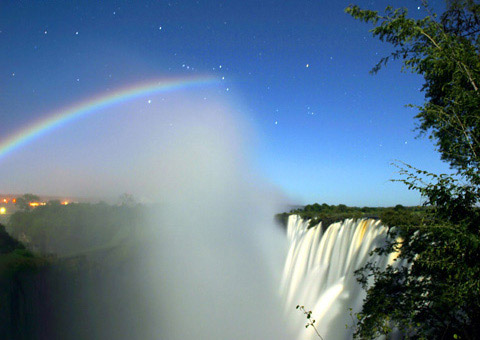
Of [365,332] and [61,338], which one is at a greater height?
[61,338]

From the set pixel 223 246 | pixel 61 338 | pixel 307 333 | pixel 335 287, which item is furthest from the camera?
pixel 223 246

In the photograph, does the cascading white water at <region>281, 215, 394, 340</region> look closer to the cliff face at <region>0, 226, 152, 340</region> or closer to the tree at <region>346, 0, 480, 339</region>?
the tree at <region>346, 0, 480, 339</region>

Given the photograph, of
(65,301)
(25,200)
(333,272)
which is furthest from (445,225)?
(25,200)

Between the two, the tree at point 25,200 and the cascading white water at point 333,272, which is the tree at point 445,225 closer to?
the cascading white water at point 333,272

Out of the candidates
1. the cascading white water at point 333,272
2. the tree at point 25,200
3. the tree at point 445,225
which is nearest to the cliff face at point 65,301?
the cascading white water at point 333,272

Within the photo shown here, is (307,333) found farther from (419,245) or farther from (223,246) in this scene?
(223,246)

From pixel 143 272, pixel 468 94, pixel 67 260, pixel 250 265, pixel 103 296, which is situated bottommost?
pixel 468 94

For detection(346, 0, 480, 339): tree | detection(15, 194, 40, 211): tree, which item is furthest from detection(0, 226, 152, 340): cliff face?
detection(15, 194, 40, 211): tree

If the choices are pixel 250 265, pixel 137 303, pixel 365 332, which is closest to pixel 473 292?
pixel 365 332
